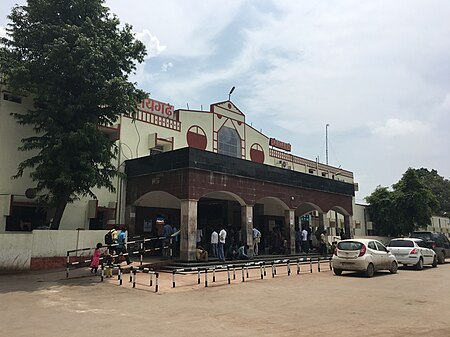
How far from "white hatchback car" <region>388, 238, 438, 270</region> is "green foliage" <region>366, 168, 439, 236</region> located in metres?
16.3

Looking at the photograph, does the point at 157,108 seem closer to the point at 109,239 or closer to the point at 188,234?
the point at 188,234

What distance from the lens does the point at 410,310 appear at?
8.66 meters

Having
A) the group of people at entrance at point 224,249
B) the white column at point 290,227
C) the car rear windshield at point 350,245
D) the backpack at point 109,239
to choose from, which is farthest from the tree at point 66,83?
the white column at point 290,227

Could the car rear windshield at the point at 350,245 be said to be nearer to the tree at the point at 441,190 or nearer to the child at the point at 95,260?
the child at the point at 95,260

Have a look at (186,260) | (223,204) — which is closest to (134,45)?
(186,260)

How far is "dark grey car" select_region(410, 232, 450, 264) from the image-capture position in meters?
21.9

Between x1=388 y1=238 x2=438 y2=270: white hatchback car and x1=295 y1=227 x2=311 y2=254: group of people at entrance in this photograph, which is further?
x1=295 y1=227 x2=311 y2=254: group of people at entrance

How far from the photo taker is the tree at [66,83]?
50.2 ft

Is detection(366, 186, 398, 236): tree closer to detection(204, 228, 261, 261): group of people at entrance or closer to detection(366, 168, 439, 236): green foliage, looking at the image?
detection(366, 168, 439, 236): green foliage

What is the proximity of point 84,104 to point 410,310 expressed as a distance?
44.0 feet

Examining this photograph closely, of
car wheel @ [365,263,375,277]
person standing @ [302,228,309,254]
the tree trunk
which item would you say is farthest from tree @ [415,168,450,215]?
the tree trunk

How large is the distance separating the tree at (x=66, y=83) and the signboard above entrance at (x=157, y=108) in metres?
5.41

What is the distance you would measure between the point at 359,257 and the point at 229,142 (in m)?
14.0

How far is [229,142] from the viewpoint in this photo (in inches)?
1064
